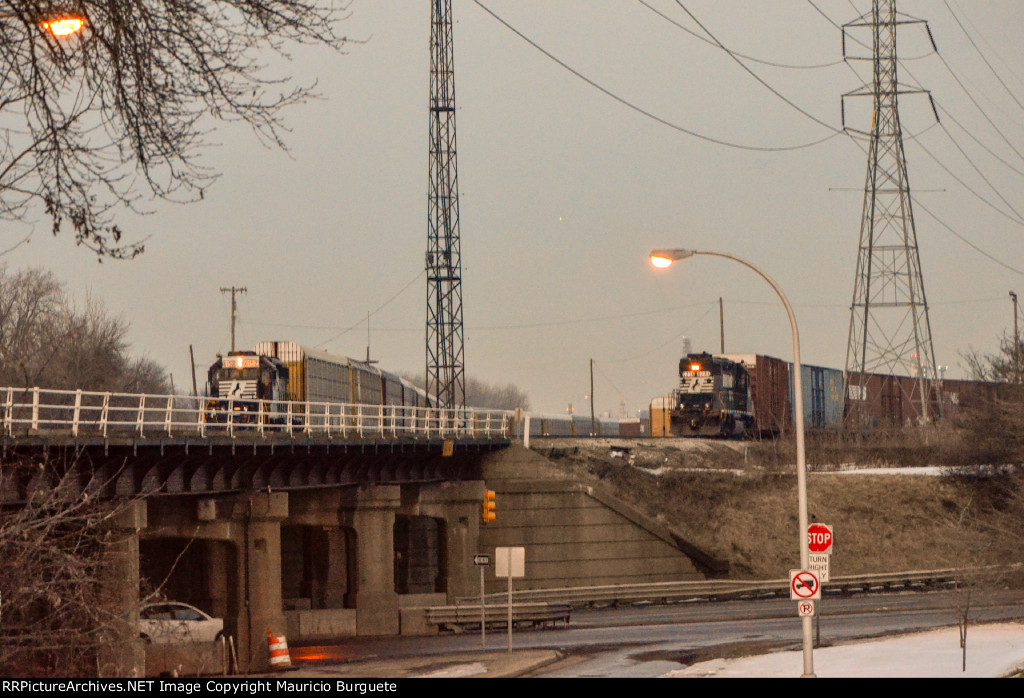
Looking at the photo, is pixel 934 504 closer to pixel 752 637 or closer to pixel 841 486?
pixel 841 486

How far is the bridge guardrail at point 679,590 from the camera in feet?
165

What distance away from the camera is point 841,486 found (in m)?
63.2

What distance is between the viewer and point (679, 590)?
51156 millimetres

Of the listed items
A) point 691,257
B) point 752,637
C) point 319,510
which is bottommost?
point 752,637

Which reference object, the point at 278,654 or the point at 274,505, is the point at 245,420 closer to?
the point at 274,505

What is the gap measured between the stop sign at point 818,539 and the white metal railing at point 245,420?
1353cm

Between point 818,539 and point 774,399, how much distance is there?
53.8 meters

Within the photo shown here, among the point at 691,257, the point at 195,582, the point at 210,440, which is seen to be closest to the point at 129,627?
the point at 210,440

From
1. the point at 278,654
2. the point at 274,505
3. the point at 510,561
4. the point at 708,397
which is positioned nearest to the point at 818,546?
the point at 510,561

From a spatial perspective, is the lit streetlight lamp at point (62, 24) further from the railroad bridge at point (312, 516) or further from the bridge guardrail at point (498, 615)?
the bridge guardrail at point (498, 615)

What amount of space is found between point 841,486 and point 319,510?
29111 mm

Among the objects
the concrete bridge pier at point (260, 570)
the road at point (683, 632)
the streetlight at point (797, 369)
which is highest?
the streetlight at point (797, 369)

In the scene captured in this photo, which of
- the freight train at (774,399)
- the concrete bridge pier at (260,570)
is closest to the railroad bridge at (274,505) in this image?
the concrete bridge pier at (260,570)
